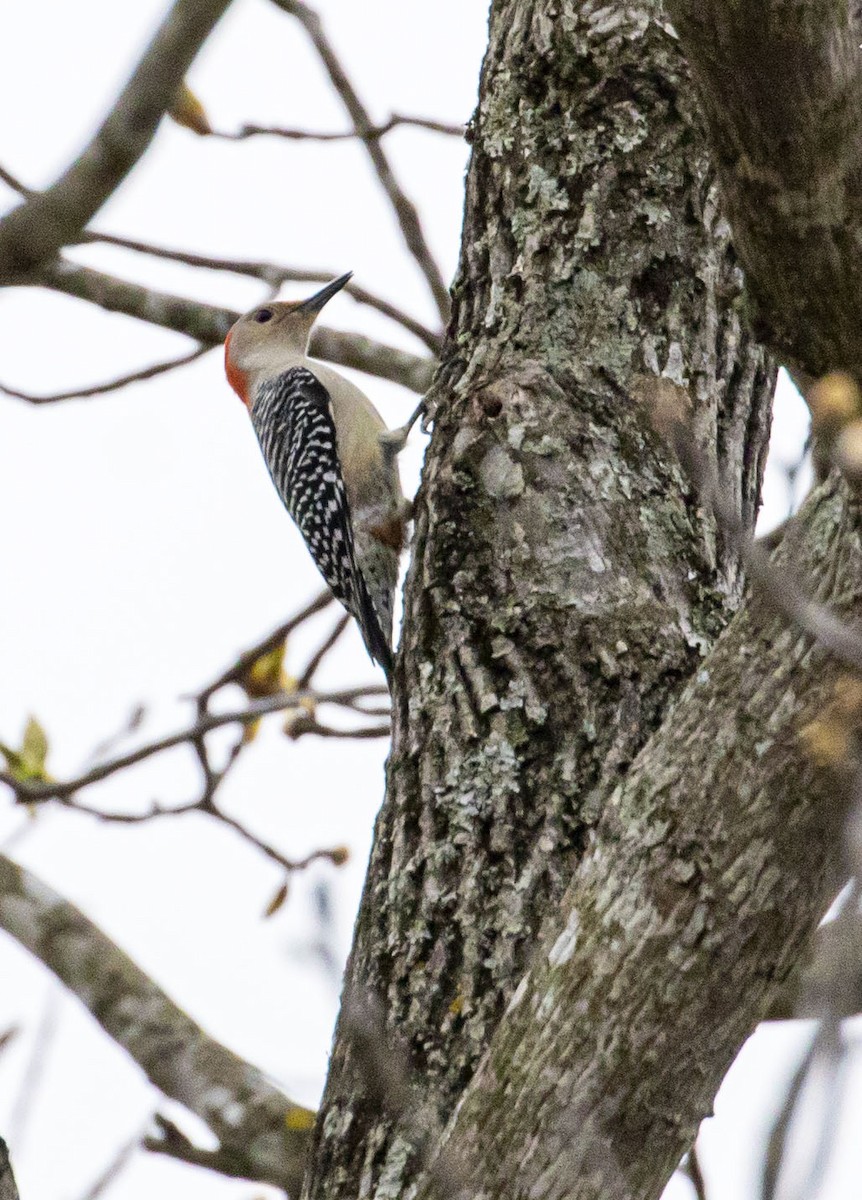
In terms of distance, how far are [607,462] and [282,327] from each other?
4950mm

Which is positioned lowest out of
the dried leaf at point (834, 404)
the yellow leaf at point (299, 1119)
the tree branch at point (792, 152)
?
the yellow leaf at point (299, 1119)

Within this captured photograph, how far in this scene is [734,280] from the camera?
3900 mm

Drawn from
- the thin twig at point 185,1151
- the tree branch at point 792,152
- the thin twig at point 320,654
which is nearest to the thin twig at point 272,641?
the thin twig at point 320,654

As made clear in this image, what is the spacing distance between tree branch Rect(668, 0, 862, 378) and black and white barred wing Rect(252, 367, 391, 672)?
396 centimetres

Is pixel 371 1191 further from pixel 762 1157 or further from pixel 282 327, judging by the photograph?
pixel 282 327

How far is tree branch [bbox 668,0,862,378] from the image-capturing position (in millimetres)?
2137

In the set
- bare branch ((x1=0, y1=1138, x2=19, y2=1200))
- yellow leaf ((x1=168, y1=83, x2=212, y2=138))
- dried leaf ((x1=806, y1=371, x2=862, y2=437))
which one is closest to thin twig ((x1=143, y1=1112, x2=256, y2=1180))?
bare branch ((x1=0, y1=1138, x2=19, y2=1200))

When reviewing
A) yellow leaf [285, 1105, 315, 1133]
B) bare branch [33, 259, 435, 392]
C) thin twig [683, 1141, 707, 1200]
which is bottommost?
thin twig [683, 1141, 707, 1200]

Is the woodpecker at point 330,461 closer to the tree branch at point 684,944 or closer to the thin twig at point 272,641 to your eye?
the thin twig at point 272,641

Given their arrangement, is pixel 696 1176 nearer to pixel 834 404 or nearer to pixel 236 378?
pixel 834 404

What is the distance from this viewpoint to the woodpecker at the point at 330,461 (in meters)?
6.40

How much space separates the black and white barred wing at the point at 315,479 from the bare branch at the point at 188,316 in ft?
3.42

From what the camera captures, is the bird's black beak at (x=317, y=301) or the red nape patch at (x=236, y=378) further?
the red nape patch at (x=236, y=378)

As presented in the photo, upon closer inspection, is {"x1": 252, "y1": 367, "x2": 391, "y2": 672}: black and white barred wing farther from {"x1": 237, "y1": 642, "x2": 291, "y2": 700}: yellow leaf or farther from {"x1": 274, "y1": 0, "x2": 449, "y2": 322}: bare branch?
{"x1": 274, "y1": 0, "x2": 449, "y2": 322}: bare branch
